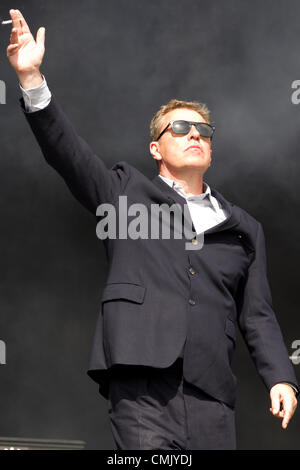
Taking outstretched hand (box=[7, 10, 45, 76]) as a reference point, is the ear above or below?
below

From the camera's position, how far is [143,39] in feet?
17.1

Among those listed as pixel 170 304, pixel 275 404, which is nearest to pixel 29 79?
pixel 170 304

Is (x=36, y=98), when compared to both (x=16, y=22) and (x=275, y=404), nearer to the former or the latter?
(x=16, y=22)

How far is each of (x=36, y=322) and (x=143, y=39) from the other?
331cm

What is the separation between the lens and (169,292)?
202 centimetres

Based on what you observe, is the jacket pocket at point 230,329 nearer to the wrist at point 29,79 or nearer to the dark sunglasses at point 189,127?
the dark sunglasses at point 189,127

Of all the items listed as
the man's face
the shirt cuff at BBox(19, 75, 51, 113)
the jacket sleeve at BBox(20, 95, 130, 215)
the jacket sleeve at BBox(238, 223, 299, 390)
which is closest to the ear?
the man's face

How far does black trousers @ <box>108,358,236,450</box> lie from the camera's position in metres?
1.88

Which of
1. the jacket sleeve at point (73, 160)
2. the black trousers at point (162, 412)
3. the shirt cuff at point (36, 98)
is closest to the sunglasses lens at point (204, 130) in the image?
the jacket sleeve at point (73, 160)

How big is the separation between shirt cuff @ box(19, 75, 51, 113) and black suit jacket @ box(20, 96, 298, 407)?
0.02 metres

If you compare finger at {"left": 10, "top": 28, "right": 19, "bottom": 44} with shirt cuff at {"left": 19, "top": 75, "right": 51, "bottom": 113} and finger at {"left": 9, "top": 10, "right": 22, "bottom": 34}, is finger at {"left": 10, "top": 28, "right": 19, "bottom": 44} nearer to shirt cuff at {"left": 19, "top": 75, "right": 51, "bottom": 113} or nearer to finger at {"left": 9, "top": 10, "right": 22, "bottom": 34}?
finger at {"left": 9, "top": 10, "right": 22, "bottom": 34}

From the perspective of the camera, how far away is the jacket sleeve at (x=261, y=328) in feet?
6.98

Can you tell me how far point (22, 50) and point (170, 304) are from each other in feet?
2.53
